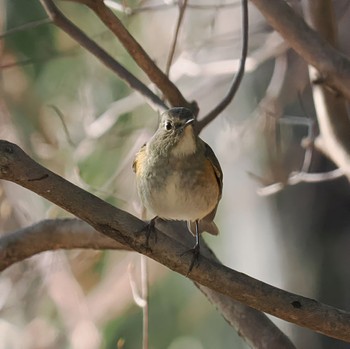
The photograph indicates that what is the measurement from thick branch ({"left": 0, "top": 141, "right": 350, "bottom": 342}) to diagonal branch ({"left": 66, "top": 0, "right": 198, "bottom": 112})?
71 cm

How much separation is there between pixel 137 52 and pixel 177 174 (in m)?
0.39

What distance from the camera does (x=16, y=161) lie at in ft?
4.70

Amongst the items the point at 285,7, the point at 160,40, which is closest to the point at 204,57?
the point at 160,40

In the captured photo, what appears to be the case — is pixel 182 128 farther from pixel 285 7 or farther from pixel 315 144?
pixel 315 144

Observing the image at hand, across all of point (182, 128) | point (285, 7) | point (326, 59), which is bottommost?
point (182, 128)

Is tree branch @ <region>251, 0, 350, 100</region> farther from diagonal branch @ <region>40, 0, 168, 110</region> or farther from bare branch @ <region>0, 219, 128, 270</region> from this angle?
bare branch @ <region>0, 219, 128, 270</region>

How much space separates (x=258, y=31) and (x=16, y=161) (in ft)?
7.22

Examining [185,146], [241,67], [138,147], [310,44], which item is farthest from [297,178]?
[138,147]

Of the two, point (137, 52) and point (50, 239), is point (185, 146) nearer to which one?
point (137, 52)

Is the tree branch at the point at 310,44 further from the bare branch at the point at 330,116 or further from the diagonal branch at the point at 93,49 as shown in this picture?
the diagonal branch at the point at 93,49

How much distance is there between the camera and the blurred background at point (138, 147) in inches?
115

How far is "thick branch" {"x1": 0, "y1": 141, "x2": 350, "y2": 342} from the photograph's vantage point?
1.47m

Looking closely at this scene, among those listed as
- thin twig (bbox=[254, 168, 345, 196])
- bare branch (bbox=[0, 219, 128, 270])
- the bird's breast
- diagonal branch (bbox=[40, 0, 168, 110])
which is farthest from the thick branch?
thin twig (bbox=[254, 168, 345, 196])

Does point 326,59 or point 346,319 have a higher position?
point 326,59
